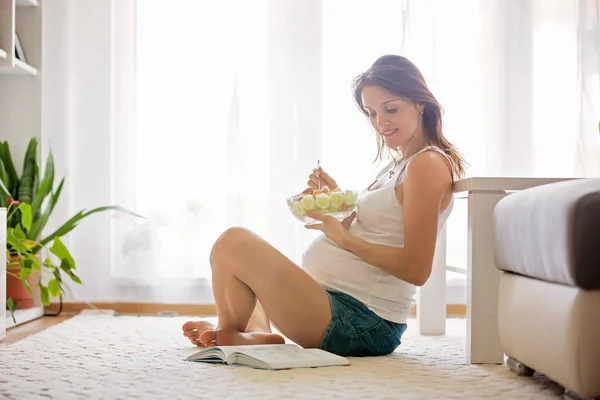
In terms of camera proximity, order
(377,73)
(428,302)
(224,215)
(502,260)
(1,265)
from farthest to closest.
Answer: (224,215), (428,302), (1,265), (377,73), (502,260)

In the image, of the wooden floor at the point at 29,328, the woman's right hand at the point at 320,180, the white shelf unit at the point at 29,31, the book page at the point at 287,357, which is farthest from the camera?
the white shelf unit at the point at 29,31

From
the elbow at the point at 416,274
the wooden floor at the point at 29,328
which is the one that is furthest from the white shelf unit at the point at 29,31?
the elbow at the point at 416,274

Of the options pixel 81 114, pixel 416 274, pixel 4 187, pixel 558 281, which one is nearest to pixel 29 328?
pixel 4 187

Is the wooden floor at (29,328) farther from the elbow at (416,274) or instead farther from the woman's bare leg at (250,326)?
the elbow at (416,274)

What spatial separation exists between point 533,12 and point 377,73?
1.53 meters

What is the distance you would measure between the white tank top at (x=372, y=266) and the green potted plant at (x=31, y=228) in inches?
47.1

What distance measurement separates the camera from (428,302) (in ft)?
8.72

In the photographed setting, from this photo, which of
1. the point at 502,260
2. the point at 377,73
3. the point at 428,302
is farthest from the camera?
the point at 428,302

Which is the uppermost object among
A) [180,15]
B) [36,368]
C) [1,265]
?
[180,15]

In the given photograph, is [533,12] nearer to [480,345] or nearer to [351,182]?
[351,182]

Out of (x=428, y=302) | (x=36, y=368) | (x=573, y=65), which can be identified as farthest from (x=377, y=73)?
(x=573, y=65)

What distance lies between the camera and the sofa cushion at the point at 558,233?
4.21 ft

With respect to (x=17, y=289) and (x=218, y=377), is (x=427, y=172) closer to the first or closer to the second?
(x=218, y=377)

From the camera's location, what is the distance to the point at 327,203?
6.48ft
